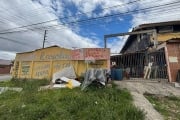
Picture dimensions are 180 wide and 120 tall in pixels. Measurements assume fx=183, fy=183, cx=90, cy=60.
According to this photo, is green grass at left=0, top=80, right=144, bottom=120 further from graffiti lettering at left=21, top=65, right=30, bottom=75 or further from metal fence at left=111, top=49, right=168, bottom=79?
graffiti lettering at left=21, top=65, right=30, bottom=75

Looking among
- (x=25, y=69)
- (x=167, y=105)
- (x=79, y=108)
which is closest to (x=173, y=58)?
(x=167, y=105)

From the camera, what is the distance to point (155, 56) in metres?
12.7

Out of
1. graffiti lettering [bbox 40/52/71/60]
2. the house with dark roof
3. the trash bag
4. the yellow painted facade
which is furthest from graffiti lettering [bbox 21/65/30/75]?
the house with dark roof

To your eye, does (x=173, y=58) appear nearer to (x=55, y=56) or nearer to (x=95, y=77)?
(x=95, y=77)

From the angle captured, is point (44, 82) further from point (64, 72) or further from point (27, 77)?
point (27, 77)

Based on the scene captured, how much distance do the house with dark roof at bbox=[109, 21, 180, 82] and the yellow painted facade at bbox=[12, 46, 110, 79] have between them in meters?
3.50

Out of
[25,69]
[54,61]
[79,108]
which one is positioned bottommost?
[79,108]

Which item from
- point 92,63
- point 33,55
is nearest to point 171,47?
point 92,63

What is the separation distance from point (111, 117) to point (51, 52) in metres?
9.47

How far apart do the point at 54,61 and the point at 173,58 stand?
7.92 metres

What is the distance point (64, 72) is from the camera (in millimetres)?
11719

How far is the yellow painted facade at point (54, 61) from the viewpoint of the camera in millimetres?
11617

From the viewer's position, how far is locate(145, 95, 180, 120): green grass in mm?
5898

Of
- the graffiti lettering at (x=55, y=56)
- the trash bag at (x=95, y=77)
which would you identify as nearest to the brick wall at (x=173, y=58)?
the trash bag at (x=95, y=77)
